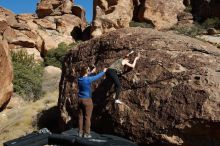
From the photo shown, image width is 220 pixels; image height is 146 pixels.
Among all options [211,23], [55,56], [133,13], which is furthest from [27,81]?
[133,13]

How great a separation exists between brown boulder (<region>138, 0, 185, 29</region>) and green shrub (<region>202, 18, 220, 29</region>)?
3.19 meters

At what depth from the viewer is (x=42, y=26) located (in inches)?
1499

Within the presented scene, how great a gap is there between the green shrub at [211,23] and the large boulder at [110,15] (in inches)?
246

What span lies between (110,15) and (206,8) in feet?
26.7

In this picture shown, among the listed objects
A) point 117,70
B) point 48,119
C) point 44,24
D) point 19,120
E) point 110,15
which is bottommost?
point 19,120

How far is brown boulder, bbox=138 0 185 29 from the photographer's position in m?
36.5

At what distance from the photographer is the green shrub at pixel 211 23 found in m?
33.5

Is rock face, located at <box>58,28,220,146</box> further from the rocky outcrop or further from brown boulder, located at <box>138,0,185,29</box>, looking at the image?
brown boulder, located at <box>138,0,185,29</box>

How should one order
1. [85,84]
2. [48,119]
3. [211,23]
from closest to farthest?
[85,84] → [48,119] → [211,23]

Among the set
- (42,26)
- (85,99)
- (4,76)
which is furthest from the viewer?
(42,26)

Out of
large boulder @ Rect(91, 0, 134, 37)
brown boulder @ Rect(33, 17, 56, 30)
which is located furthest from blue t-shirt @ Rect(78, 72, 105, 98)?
brown boulder @ Rect(33, 17, 56, 30)

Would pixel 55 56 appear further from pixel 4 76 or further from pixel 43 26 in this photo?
pixel 4 76

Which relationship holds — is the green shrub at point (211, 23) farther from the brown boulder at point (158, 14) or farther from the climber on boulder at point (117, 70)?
the climber on boulder at point (117, 70)

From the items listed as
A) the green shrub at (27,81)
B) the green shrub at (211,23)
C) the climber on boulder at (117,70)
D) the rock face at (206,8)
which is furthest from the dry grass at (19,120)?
the rock face at (206,8)
